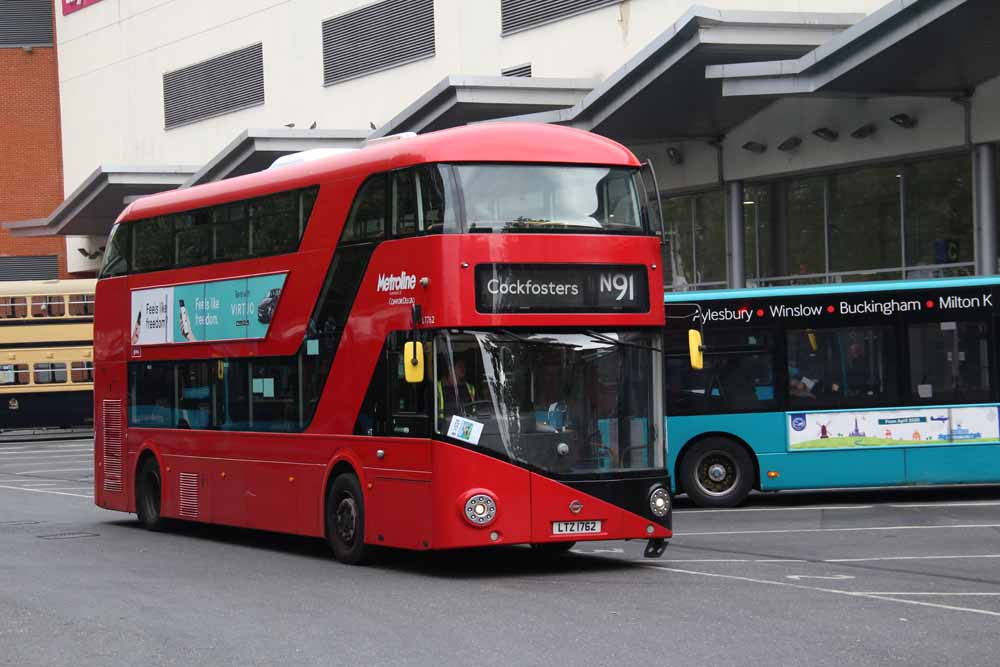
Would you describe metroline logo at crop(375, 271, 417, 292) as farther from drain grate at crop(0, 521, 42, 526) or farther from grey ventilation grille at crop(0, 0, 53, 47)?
grey ventilation grille at crop(0, 0, 53, 47)

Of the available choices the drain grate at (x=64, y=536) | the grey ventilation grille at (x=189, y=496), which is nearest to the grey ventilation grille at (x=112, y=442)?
the drain grate at (x=64, y=536)

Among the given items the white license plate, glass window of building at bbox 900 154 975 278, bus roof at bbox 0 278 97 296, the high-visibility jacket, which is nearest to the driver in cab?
the high-visibility jacket

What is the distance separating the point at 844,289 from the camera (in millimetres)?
19969

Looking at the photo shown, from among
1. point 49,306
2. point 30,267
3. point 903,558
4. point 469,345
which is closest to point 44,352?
point 49,306

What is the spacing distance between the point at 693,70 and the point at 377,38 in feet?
47.3

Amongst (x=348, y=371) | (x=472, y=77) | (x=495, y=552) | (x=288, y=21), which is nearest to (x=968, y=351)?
(x=495, y=552)

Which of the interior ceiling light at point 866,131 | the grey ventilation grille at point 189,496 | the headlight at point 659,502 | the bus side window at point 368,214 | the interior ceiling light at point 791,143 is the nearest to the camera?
the headlight at point 659,502

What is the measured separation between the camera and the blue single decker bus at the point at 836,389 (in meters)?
19.7

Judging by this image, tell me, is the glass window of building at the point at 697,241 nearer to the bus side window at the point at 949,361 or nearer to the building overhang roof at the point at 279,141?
the building overhang roof at the point at 279,141

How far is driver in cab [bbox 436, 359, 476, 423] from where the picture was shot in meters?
13.2

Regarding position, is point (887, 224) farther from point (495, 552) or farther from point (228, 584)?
point (228, 584)

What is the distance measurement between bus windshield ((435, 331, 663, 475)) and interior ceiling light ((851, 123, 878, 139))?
48.5ft

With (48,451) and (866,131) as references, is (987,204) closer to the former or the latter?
(866,131)

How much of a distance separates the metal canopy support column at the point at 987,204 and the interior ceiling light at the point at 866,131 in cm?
214
